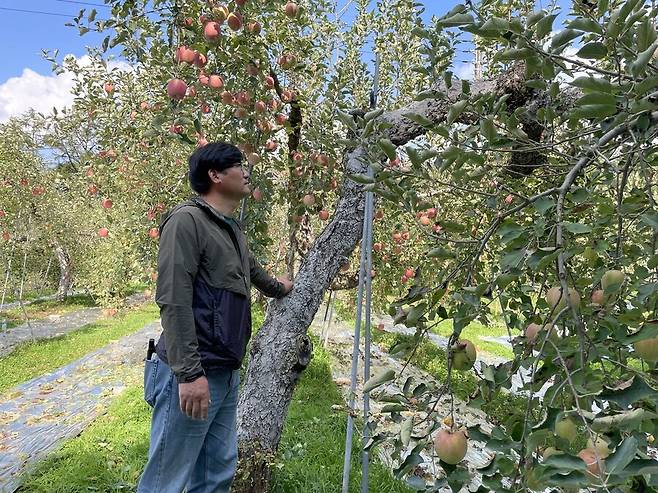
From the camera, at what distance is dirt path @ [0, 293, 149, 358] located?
31.5 ft

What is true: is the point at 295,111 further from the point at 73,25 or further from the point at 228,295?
the point at 228,295

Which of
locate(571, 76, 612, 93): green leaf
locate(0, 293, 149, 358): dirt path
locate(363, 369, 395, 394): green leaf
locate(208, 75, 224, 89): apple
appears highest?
locate(208, 75, 224, 89): apple

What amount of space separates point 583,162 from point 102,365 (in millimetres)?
7987

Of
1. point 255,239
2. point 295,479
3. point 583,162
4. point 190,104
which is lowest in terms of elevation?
point 295,479

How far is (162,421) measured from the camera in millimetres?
1677

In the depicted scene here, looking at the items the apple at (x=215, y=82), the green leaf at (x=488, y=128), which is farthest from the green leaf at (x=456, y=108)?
the apple at (x=215, y=82)

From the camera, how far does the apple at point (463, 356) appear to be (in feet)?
3.59

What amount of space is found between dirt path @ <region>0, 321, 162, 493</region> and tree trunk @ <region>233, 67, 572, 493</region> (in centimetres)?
194

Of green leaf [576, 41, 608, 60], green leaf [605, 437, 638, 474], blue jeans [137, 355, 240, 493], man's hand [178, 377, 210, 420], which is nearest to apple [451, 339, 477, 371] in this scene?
green leaf [605, 437, 638, 474]

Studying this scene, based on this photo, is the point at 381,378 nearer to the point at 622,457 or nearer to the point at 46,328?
the point at 622,457

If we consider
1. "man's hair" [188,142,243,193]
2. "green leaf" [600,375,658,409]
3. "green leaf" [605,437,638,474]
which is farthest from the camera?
"man's hair" [188,142,243,193]

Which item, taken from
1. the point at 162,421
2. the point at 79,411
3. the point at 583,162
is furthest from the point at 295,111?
the point at 79,411

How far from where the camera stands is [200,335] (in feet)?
5.54

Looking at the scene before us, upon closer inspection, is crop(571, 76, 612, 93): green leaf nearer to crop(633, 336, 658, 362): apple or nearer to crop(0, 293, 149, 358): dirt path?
crop(633, 336, 658, 362): apple
